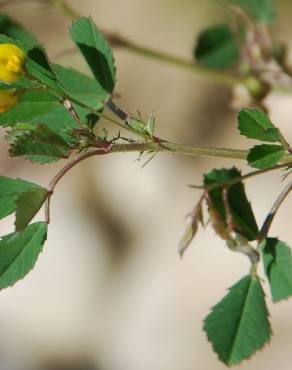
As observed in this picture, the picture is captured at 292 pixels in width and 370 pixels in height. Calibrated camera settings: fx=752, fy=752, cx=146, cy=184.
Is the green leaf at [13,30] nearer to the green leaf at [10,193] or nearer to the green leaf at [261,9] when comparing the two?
the green leaf at [10,193]

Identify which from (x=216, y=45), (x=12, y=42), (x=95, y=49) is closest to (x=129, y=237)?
(x=216, y=45)

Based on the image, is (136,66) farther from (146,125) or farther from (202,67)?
(146,125)

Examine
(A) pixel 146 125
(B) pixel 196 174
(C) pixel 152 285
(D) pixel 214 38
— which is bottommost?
(A) pixel 146 125

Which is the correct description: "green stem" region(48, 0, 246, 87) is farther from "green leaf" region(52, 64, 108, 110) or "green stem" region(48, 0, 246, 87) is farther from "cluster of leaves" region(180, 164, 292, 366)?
"cluster of leaves" region(180, 164, 292, 366)

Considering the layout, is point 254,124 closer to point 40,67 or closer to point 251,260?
point 251,260

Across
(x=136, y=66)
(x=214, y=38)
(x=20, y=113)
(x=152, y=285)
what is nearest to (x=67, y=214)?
(x=152, y=285)

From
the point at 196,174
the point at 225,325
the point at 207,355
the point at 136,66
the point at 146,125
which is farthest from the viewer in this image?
the point at 136,66

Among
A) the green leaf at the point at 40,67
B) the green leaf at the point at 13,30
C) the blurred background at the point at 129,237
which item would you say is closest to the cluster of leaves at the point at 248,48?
the green leaf at the point at 13,30
